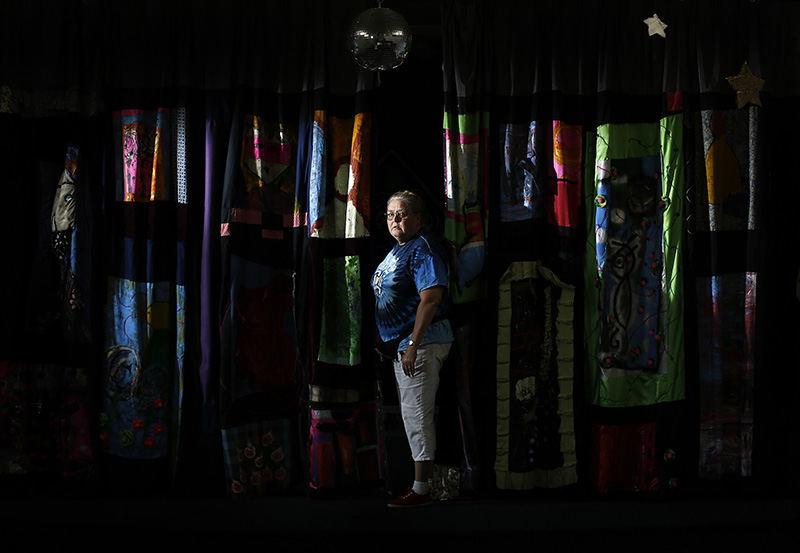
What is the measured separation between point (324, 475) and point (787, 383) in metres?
2.35

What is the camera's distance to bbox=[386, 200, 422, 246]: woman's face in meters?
3.34

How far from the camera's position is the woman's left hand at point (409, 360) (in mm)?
3207

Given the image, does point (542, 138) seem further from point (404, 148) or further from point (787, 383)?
point (787, 383)

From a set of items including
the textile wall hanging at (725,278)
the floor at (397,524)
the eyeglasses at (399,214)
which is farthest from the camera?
the textile wall hanging at (725,278)

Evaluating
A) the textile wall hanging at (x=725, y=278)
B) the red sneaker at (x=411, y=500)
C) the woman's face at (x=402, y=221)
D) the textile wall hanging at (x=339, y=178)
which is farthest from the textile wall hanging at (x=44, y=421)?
the textile wall hanging at (x=725, y=278)

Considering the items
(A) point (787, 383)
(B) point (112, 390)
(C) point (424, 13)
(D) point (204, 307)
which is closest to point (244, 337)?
(D) point (204, 307)

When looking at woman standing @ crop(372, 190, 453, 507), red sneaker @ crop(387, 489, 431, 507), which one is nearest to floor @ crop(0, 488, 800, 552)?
red sneaker @ crop(387, 489, 431, 507)

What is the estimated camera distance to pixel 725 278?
359cm

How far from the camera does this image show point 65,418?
355cm

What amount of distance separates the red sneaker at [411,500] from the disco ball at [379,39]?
1.91 metres

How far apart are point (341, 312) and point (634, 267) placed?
1.45 meters

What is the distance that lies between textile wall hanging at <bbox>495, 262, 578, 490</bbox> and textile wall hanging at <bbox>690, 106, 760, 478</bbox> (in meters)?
0.69

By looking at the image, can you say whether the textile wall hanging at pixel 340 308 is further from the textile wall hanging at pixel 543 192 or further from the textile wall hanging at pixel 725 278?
the textile wall hanging at pixel 725 278

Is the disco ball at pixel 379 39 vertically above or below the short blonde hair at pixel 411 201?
above
